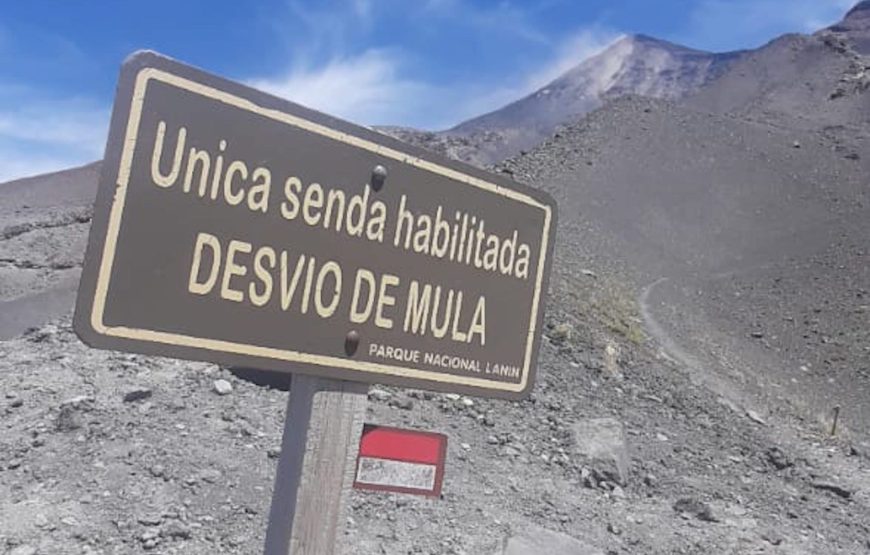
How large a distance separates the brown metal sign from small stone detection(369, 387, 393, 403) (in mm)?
6316

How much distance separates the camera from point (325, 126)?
222 centimetres

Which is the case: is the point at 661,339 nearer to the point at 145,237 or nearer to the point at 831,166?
the point at 145,237

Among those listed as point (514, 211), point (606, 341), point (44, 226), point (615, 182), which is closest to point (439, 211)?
point (514, 211)

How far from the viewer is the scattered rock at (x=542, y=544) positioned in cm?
652

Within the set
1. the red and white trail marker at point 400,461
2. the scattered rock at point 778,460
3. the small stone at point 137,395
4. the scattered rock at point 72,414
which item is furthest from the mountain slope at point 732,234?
the red and white trail marker at point 400,461

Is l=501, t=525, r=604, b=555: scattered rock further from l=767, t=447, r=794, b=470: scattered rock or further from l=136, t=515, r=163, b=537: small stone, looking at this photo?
l=767, t=447, r=794, b=470: scattered rock

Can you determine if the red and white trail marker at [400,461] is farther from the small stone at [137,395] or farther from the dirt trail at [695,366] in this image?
the dirt trail at [695,366]

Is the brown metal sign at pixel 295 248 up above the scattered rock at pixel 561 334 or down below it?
below

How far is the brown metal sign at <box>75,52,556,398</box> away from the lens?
188 centimetres

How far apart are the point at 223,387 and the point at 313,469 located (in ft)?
21.2

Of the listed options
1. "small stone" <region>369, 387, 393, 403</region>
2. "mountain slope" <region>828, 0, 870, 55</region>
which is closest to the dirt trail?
"small stone" <region>369, 387, 393, 403</region>

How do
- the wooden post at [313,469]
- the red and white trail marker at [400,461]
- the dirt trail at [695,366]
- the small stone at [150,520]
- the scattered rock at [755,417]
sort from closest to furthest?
the wooden post at [313,469]
the red and white trail marker at [400,461]
the small stone at [150,520]
the scattered rock at [755,417]
the dirt trail at [695,366]

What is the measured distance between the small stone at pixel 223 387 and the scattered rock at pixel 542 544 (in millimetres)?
3137

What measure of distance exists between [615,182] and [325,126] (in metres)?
38.5
